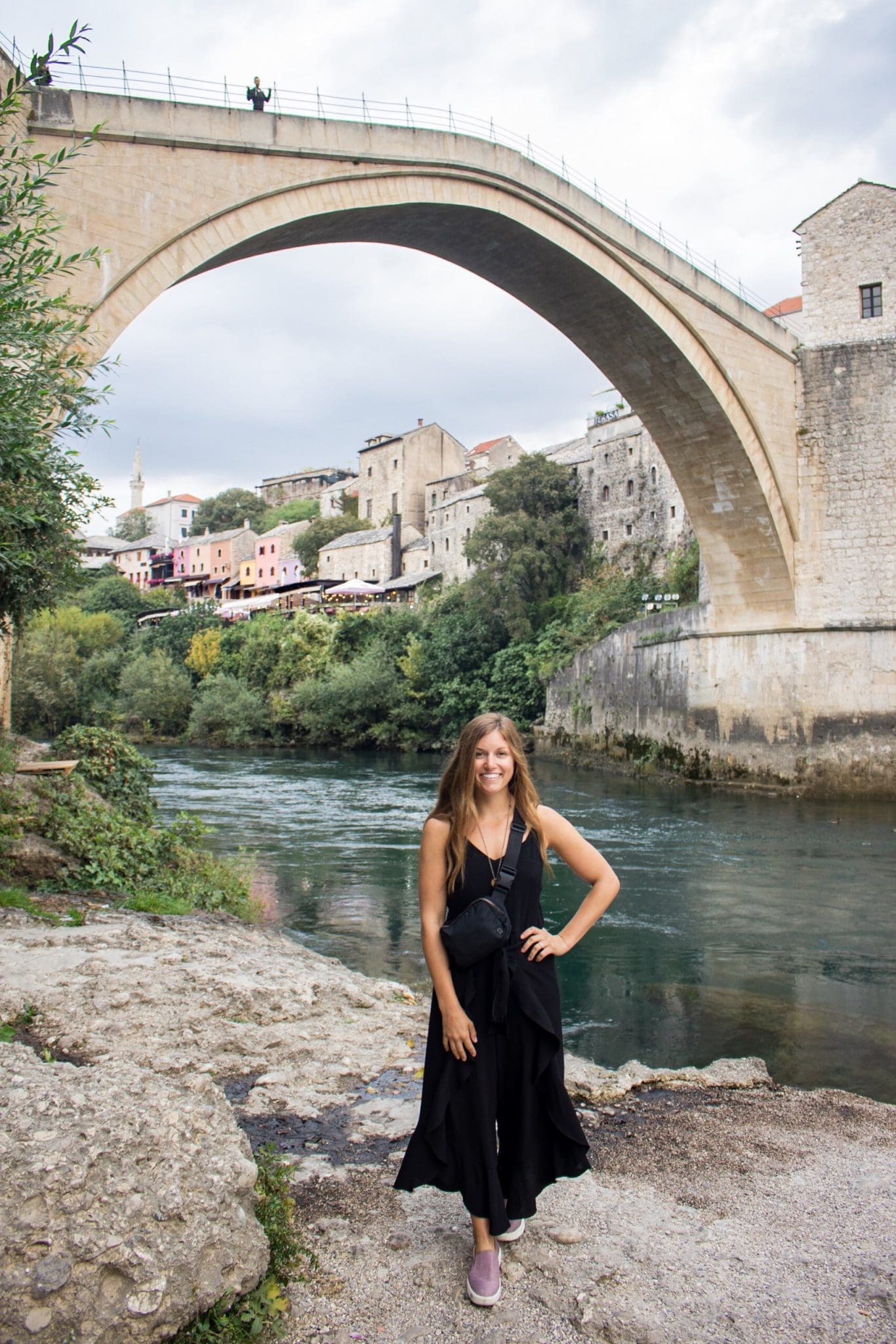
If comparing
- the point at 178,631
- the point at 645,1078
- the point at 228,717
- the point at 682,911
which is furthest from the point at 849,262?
the point at 178,631

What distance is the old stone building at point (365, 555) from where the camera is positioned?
46844mm

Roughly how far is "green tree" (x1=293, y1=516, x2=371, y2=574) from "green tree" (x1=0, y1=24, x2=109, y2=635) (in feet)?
152

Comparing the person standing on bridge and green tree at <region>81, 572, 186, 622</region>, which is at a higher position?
the person standing on bridge

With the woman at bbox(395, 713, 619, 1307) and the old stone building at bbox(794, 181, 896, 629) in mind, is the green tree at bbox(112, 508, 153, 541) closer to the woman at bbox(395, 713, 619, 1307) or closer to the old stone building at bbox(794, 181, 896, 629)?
the old stone building at bbox(794, 181, 896, 629)

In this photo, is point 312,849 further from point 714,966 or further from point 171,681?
point 171,681

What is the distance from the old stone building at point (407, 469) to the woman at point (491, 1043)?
47091mm

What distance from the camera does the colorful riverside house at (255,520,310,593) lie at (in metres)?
58.1

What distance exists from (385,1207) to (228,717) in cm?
2887

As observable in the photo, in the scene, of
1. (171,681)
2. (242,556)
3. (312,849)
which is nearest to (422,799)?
(312,849)

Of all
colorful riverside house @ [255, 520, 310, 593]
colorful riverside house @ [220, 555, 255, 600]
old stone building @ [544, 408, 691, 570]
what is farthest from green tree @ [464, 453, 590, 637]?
colorful riverside house @ [220, 555, 255, 600]

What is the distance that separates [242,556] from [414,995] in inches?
2417

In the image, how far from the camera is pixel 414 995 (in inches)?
213

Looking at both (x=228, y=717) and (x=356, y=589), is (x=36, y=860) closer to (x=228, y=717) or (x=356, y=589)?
(x=228, y=717)

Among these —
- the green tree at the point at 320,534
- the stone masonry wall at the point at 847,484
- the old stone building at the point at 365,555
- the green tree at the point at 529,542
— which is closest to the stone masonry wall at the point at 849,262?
the stone masonry wall at the point at 847,484
